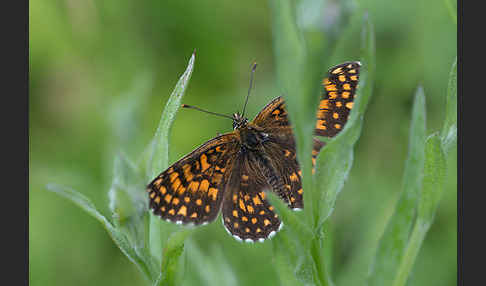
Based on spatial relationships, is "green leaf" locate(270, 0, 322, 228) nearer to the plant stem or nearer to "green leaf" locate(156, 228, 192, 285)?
"green leaf" locate(156, 228, 192, 285)

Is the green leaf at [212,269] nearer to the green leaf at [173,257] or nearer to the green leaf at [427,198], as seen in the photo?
the green leaf at [173,257]

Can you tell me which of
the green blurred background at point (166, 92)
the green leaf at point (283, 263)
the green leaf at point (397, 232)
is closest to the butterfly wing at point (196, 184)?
the green leaf at point (283, 263)

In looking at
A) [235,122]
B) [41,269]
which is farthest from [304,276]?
[41,269]

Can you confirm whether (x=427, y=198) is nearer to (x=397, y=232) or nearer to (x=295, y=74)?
(x=397, y=232)

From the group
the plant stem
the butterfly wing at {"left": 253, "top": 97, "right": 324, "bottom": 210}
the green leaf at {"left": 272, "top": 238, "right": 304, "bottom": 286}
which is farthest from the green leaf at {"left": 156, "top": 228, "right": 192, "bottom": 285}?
the plant stem

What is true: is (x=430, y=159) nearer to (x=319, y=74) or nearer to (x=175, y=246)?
(x=319, y=74)

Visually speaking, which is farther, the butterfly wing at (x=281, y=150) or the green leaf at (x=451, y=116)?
the butterfly wing at (x=281, y=150)
